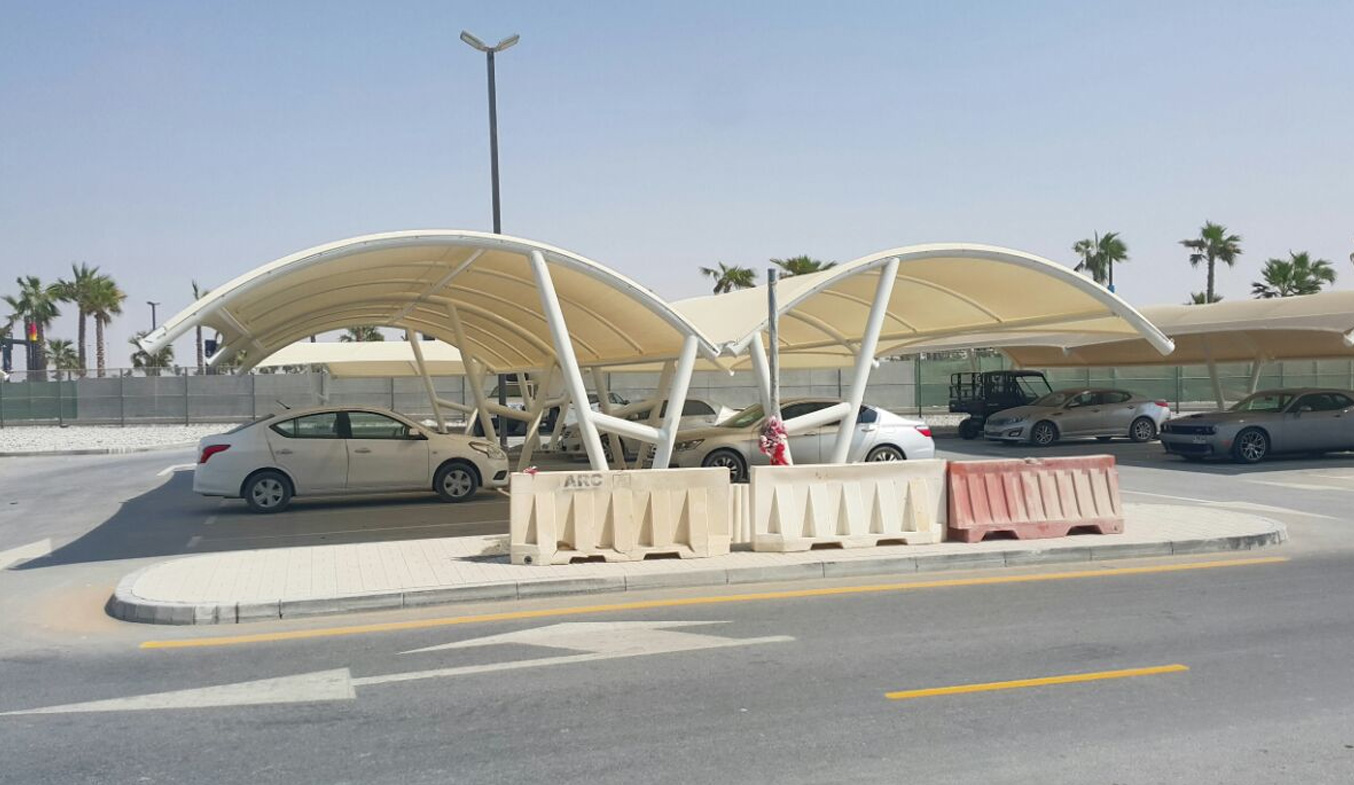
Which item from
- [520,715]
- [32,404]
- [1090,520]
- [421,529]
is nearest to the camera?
[520,715]

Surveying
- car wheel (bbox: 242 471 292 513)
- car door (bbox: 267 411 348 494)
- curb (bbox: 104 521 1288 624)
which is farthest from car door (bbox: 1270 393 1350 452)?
car wheel (bbox: 242 471 292 513)

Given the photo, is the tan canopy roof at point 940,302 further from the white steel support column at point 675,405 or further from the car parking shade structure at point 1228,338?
the car parking shade structure at point 1228,338

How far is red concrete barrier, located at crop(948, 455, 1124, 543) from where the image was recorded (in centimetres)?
1220

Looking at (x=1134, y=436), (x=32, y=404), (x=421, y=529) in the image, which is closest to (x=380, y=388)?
(x=32, y=404)

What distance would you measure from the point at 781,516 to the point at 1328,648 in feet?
16.9

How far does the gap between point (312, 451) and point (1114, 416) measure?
20.8 meters

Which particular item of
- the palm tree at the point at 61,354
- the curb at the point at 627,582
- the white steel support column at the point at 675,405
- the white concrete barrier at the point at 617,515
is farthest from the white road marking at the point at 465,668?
the palm tree at the point at 61,354

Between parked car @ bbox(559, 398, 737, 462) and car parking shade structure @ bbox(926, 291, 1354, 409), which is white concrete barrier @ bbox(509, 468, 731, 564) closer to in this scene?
car parking shade structure @ bbox(926, 291, 1354, 409)

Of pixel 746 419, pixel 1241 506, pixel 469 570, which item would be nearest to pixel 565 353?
pixel 469 570

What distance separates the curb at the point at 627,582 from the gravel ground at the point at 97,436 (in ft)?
79.4

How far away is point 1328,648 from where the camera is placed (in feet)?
25.0

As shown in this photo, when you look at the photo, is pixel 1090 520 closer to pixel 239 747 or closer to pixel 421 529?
pixel 421 529

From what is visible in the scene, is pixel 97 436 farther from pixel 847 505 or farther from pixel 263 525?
pixel 847 505

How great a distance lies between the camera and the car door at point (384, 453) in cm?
1639
